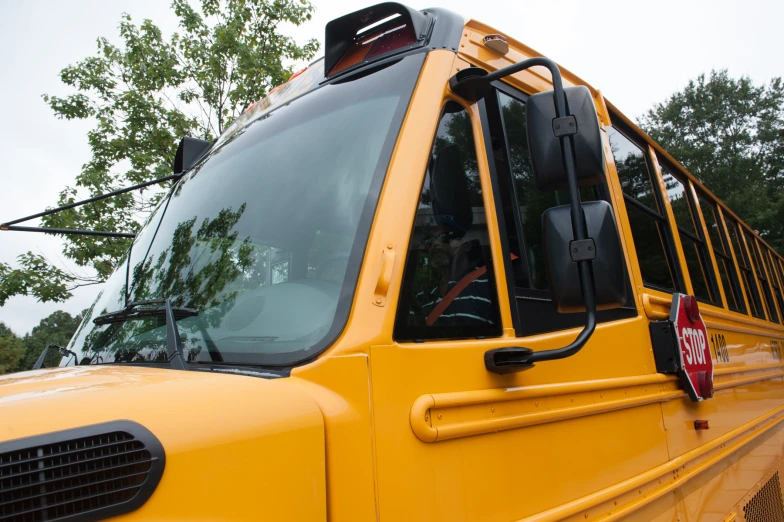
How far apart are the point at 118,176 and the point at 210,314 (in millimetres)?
9216

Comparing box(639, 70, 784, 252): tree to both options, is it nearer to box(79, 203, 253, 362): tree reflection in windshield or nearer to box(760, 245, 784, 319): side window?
box(760, 245, 784, 319): side window

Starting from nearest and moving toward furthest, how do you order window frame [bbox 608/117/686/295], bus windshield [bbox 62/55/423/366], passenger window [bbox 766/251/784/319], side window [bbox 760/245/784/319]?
bus windshield [bbox 62/55/423/366] → window frame [bbox 608/117/686/295] → side window [bbox 760/245/784/319] → passenger window [bbox 766/251/784/319]

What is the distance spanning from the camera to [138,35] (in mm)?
10445

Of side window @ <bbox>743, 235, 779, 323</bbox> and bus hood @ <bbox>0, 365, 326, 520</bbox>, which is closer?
bus hood @ <bbox>0, 365, 326, 520</bbox>

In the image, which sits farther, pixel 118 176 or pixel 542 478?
pixel 118 176

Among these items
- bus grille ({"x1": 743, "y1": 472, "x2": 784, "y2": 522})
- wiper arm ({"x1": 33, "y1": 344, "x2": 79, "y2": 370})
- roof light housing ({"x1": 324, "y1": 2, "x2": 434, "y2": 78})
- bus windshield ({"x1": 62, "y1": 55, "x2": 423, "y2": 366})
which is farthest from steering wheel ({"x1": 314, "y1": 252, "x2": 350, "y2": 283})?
bus grille ({"x1": 743, "y1": 472, "x2": 784, "y2": 522})

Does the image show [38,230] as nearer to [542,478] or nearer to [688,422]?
[542,478]

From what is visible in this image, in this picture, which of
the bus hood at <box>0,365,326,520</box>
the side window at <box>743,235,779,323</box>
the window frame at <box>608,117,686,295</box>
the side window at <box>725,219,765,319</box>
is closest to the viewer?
the bus hood at <box>0,365,326,520</box>

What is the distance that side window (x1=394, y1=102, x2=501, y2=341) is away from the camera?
Result: 157 centimetres

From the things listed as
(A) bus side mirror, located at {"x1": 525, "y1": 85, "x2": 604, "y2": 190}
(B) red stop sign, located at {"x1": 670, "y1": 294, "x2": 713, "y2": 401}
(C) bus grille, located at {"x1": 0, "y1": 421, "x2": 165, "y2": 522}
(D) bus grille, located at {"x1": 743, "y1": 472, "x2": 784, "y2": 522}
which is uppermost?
(A) bus side mirror, located at {"x1": 525, "y1": 85, "x2": 604, "y2": 190}

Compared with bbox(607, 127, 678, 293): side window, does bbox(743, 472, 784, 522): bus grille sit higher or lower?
lower

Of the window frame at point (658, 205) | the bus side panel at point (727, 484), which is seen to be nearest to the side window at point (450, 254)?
the window frame at point (658, 205)

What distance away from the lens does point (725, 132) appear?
43.6 m

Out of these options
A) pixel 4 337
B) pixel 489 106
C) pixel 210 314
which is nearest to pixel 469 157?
pixel 489 106
